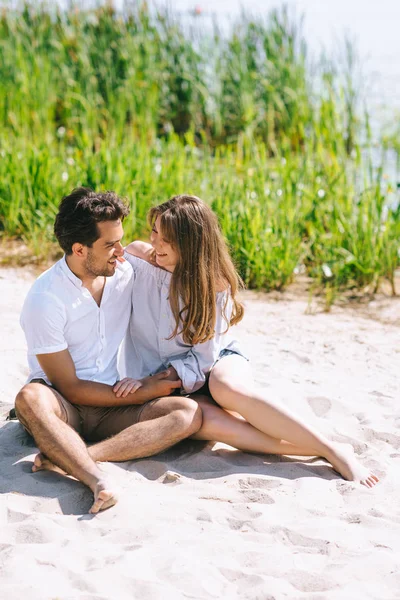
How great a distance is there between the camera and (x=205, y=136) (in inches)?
312

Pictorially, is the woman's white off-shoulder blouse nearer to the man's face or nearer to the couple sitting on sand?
the couple sitting on sand

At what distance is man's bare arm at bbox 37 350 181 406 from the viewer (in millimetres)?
3174

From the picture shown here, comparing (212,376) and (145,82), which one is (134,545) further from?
(145,82)

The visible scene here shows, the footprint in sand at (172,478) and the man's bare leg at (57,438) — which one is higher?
the man's bare leg at (57,438)

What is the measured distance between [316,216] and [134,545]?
356 centimetres

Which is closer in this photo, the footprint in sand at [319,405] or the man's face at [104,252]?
the man's face at [104,252]

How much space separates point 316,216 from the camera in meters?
5.80

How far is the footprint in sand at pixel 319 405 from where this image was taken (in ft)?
12.6

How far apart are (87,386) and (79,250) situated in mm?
501

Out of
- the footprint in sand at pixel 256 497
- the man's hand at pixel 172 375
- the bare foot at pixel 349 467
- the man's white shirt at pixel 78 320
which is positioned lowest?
the bare foot at pixel 349 467

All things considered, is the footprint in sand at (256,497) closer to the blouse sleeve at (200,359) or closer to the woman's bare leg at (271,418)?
the woman's bare leg at (271,418)

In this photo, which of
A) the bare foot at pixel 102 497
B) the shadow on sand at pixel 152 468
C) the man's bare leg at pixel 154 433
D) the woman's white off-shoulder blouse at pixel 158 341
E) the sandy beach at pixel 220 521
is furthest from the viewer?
the woman's white off-shoulder blouse at pixel 158 341

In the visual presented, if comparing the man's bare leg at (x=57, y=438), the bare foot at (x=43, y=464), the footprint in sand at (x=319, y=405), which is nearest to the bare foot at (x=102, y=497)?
the man's bare leg at (x=57, y=438)

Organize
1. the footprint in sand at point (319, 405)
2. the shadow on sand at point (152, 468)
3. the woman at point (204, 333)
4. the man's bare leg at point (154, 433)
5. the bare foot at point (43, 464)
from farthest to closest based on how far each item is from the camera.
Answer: the footprint in sand at point (319, 405) → the woman at point (204, 333) → the man's bare leg at point (154, 433) → the bare foot at point (43, 464) → the shadow on sand at point (152, 468)
